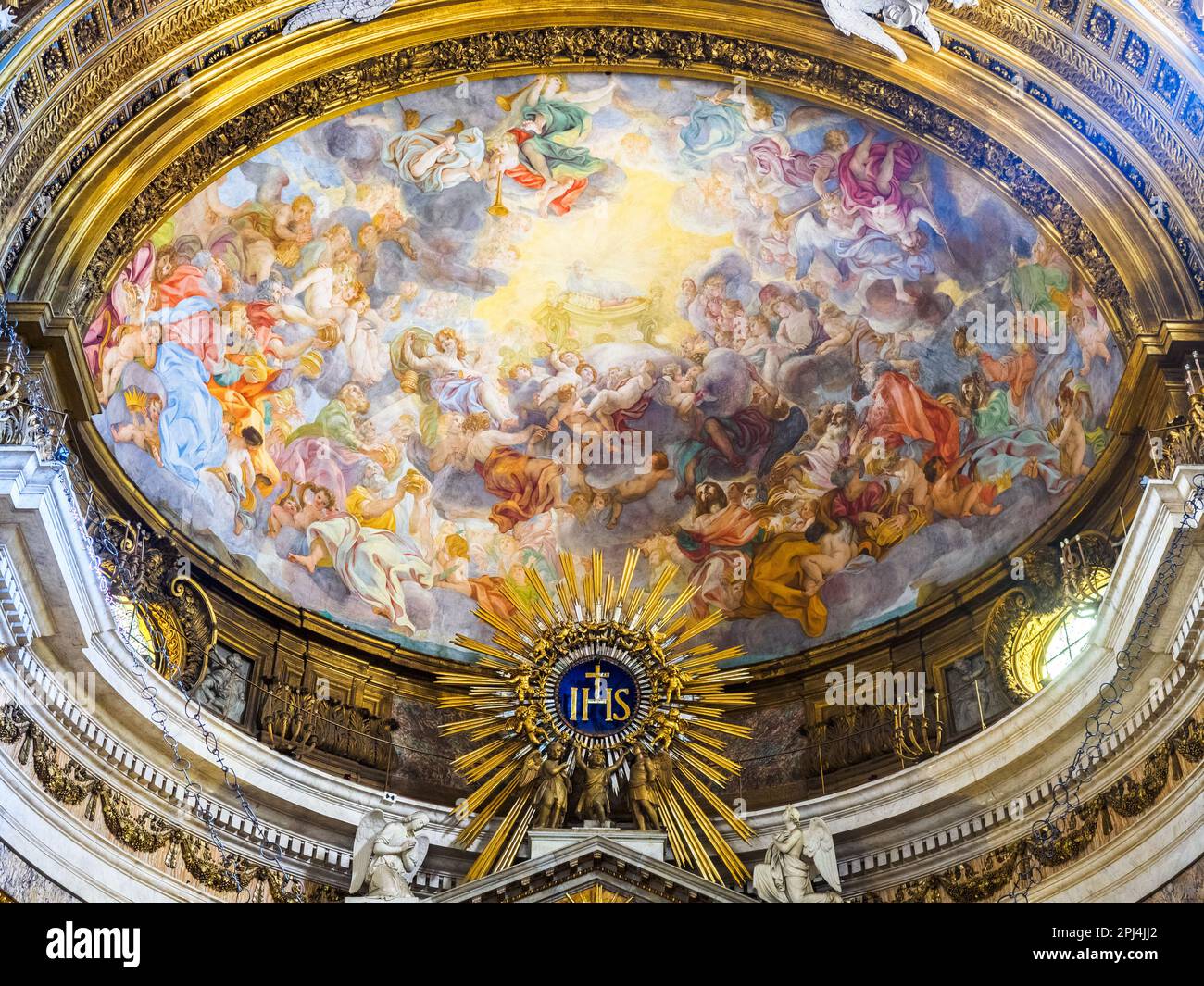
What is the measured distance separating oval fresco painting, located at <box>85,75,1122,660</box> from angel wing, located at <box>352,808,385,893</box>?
3378mm

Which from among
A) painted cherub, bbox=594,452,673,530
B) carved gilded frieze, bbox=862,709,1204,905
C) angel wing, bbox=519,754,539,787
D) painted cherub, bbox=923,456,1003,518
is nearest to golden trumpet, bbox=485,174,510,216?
painted cherub, bbox=594,452,673,530

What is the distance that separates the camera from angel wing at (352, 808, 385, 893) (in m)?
16.3

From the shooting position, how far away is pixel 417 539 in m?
20.5

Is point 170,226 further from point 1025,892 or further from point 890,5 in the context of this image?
point 1025,892

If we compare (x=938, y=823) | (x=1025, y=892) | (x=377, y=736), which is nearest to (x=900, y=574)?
(x=938, y=823)

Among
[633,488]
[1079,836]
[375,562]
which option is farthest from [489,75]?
[1079,836]

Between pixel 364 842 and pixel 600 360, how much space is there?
22.9 feet

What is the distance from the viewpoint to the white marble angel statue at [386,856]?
52.4 feet

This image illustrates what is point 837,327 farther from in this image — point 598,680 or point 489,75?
point 598,680

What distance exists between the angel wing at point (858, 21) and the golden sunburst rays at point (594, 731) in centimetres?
647

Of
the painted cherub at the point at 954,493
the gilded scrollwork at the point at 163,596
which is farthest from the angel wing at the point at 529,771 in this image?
the painted cherub at the point at 954,493

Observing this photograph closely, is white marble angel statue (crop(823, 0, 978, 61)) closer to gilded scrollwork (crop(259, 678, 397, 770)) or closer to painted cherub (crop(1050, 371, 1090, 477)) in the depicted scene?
painted cherub (crop(1050, 371, 1090, 477))

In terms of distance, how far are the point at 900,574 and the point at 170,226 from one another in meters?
9.10

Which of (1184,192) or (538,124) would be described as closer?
(1184,192)
